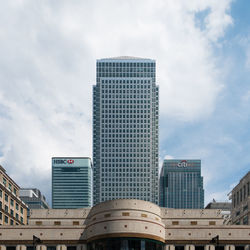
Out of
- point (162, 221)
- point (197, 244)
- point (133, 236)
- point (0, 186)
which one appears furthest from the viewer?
Result: point (0, 186)

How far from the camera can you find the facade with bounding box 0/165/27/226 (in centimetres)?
11969

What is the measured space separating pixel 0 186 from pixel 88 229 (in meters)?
37.4

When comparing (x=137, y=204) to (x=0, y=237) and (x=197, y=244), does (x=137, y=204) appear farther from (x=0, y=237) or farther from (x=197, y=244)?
(x=0, y=237)

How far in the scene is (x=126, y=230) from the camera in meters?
83.9

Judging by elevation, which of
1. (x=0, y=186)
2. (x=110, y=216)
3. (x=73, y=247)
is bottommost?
(x=73, y=247)

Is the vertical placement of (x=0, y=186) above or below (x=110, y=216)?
above

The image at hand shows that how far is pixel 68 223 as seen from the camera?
9850cm

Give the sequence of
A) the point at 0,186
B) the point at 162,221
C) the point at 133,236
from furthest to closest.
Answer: the point at 0,186 < the point at 162,221 < the point at 133,236

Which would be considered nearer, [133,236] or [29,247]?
[133,236]

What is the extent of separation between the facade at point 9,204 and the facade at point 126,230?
22.6 meters

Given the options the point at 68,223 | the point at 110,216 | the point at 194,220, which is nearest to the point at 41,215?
the point at 68,223

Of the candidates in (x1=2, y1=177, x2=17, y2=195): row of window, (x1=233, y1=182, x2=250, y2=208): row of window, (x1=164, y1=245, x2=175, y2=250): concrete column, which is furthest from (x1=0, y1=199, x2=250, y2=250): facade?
(x1=2, y1=177, x2=17, y2=195): row of window

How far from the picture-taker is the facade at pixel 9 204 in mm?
119688

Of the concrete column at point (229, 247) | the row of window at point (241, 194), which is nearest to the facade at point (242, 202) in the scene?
the row of window at point (241, 194)
